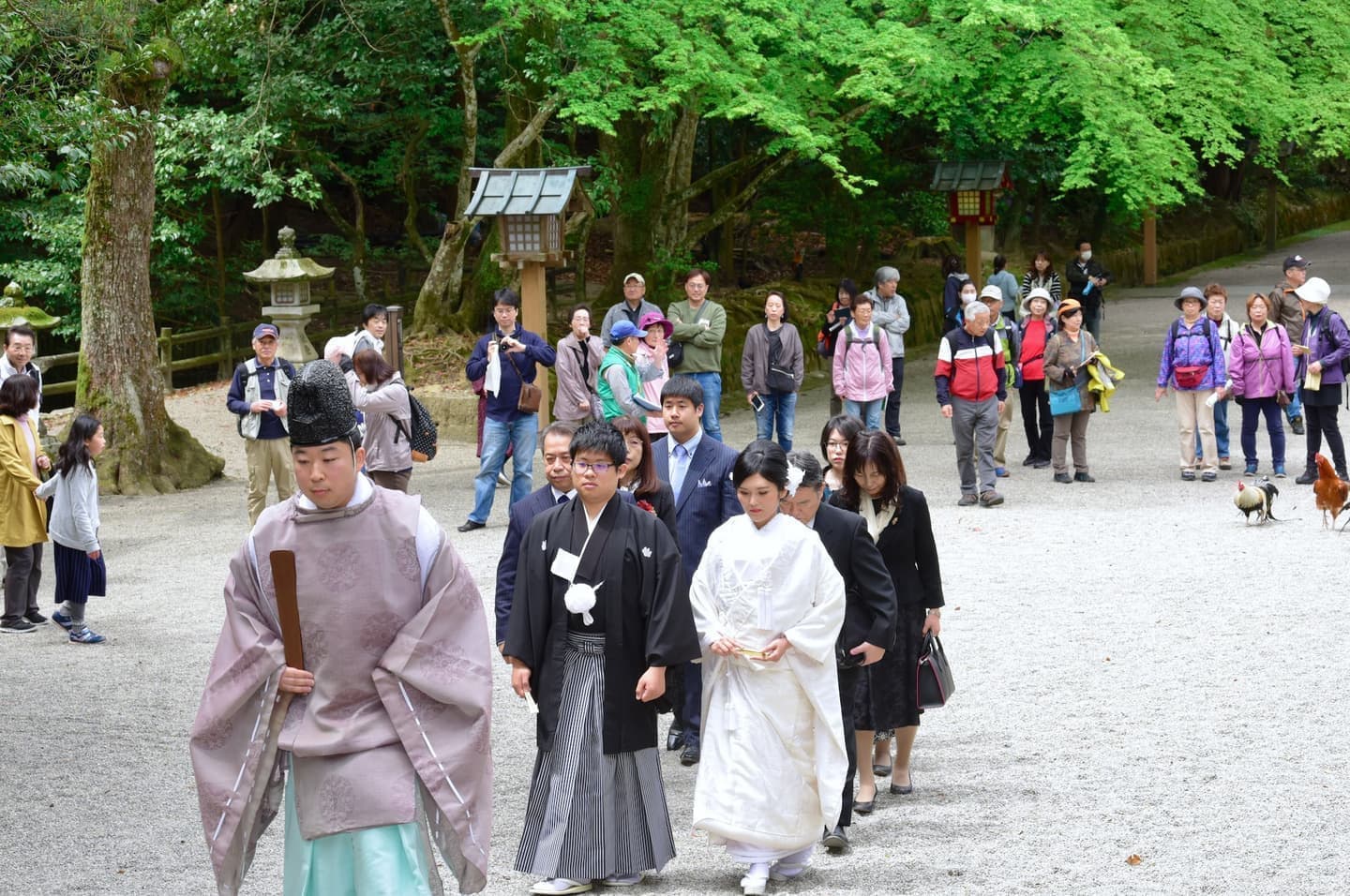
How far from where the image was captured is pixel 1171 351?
13.3 m

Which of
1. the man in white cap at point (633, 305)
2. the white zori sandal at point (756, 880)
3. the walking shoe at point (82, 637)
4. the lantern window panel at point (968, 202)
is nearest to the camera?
the white zori sandal at point (756, 880)

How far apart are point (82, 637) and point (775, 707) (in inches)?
222

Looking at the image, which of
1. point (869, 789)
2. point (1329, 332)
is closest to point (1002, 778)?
point (869, 789)

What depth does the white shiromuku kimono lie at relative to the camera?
511 cm

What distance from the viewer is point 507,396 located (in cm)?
1164


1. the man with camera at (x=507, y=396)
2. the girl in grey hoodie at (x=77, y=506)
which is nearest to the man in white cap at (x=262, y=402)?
the man with camera at (x=507, y=396)

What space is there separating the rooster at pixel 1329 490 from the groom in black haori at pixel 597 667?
7.45 metres

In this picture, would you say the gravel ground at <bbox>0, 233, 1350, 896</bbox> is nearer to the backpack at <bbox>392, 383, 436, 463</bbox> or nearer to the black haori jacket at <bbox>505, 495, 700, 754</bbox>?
the black haori jacket at <bbox>505, 495, 700, 754</bbox>

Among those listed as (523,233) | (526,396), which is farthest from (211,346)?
(526,396)

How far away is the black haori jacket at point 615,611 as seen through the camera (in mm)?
5113

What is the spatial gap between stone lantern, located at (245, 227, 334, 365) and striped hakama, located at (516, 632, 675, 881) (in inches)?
432

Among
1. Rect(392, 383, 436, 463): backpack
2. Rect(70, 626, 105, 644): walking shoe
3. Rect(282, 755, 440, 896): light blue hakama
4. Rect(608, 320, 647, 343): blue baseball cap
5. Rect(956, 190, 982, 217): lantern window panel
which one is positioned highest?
Rect(956, 190, 982, 217): lantern window panel

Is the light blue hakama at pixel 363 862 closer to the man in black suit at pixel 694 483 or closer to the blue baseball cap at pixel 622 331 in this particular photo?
the man in black suit at pixel 694 483

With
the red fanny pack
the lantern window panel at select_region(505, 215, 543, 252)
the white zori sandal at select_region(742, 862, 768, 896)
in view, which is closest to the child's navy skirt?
the white zori sandal at select_region(742, 862, 768, 896)
